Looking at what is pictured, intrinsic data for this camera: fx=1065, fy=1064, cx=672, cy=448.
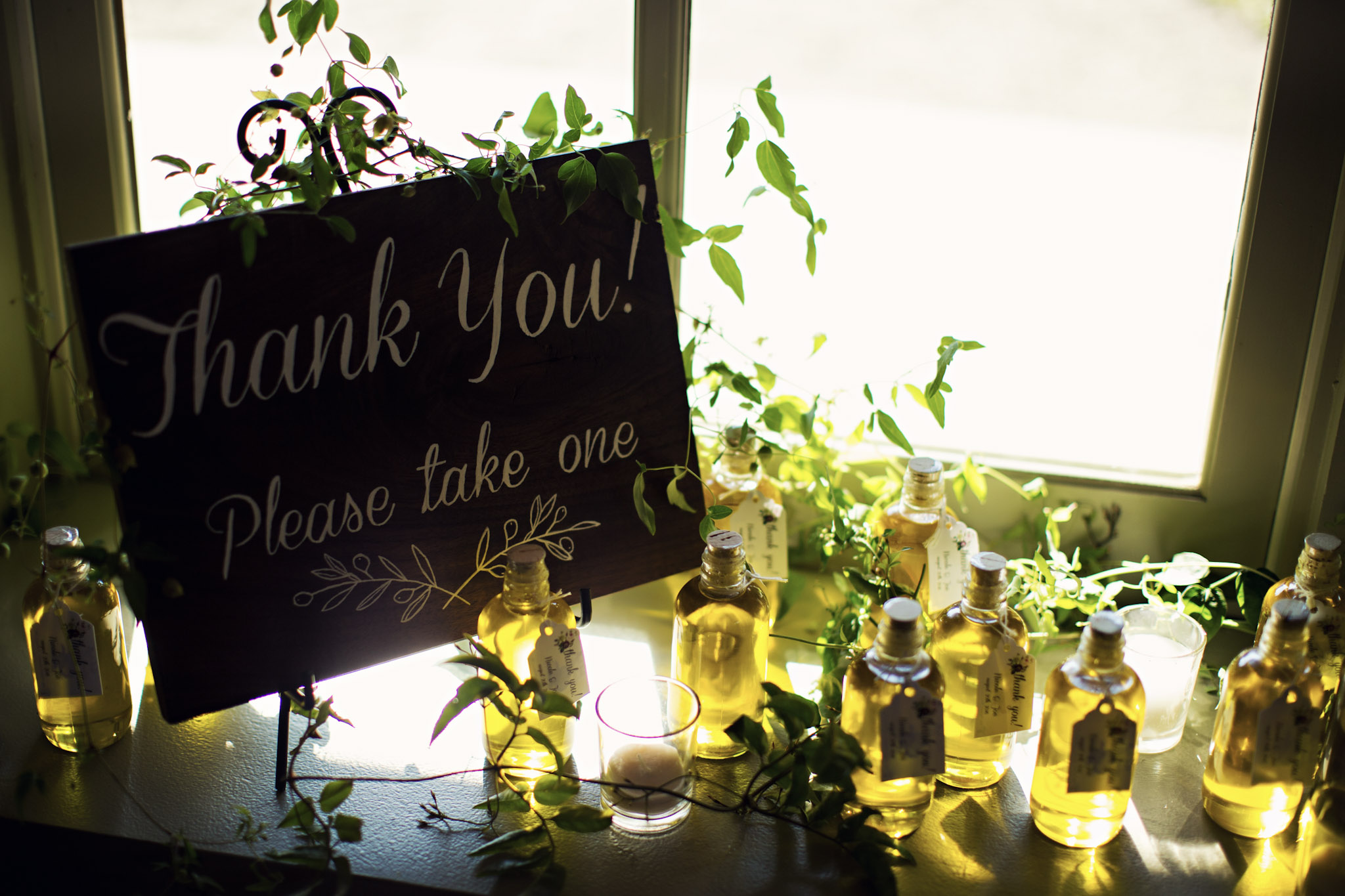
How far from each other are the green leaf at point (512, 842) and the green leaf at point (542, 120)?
644mm

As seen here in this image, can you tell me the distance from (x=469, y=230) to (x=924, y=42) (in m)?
0.61

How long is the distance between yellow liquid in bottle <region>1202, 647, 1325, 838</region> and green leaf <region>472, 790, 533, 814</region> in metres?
0.64

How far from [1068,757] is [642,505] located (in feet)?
1.49

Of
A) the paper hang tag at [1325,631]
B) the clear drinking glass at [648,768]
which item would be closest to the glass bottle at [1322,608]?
the paper hang tag at [1325,631]

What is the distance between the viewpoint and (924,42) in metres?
1.23

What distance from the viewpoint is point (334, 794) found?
0.91 meters

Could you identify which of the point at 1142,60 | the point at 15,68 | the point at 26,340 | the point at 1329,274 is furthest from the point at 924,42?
the point at 26,340

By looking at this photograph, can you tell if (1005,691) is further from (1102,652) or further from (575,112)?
(575,112)

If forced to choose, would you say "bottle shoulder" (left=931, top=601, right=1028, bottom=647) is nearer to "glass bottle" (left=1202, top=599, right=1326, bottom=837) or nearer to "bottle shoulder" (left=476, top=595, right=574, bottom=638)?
"glass bottle" (left=1202, top=599, right=1326, bottom=837)

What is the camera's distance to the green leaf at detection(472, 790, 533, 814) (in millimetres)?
954

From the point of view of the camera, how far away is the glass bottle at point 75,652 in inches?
39.3

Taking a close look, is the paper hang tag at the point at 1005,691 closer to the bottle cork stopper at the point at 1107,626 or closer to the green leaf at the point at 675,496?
the bottle cork stopper at the point at 1107,626

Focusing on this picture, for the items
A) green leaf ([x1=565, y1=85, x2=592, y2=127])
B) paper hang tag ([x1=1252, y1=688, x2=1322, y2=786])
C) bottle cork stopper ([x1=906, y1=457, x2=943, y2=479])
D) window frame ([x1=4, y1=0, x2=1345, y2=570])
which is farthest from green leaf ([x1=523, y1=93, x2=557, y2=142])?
paper hang tag ([x1=1252, y1=688, x2=1322, y2=786])

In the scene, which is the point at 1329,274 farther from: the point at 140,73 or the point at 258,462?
the point at 140,73
